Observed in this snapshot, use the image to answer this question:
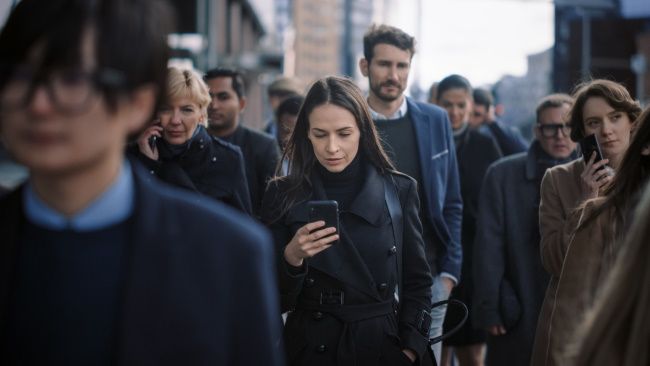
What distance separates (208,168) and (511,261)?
93.4 inches

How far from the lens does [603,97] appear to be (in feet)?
17.1

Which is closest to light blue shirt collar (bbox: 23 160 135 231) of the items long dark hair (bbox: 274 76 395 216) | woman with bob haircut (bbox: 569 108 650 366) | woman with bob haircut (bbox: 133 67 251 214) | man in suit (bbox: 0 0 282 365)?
man in suit (bbox: 0 0 282 365)

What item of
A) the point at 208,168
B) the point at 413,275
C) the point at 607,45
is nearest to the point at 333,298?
the point at 413,275

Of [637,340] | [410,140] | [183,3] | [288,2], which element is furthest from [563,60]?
[288,2]

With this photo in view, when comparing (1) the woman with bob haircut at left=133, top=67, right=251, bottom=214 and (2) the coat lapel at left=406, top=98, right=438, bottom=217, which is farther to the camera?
(2) the coat lapel at left=406, top=98, right=438, bottom=217

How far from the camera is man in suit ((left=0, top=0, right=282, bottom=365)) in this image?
1966 mm

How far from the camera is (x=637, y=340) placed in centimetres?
236

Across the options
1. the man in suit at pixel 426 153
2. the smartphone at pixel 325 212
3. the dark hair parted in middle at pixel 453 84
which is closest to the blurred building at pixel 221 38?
the dark hair parted in middle at pixel 453 84

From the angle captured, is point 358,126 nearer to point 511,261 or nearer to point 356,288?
point 356,288

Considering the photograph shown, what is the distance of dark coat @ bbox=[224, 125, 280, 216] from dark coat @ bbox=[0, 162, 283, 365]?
395 cm

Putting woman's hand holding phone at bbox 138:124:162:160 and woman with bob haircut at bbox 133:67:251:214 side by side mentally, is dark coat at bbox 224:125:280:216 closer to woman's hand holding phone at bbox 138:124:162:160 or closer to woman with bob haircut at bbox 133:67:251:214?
woman with bob haircut at bbox 133:67:251:214

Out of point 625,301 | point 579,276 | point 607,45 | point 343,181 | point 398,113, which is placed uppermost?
point 607,45

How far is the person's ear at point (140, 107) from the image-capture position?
207 cm

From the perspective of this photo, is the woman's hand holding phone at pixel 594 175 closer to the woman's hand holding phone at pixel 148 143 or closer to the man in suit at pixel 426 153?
the man in suit at pixel 426 153
